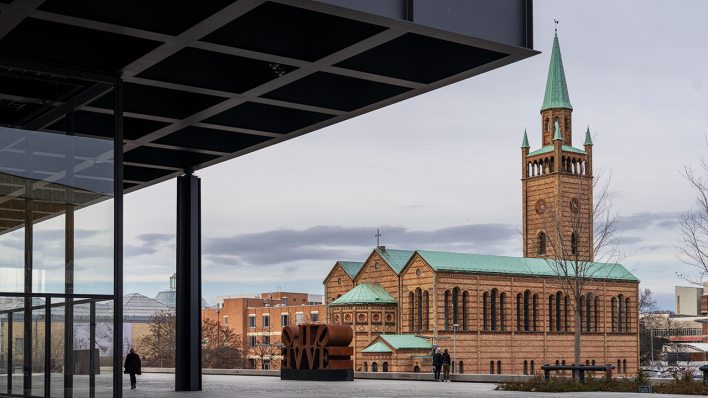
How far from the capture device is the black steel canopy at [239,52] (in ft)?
36.0

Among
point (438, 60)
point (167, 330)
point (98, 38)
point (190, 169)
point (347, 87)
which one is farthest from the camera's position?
point (167, 330)

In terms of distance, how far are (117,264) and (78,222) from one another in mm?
852

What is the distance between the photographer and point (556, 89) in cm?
11581

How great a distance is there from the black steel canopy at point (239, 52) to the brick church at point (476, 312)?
58.4 metres

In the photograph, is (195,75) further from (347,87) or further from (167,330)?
(167,330)

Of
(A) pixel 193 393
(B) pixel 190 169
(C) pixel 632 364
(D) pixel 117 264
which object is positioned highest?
(B) pixel 190 169

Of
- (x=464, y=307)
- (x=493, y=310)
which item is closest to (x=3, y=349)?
(x=464, y=307)

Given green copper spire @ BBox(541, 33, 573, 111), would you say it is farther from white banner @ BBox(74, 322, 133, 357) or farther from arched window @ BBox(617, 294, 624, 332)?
white banner @ BBox(74, 322, 133, 357)

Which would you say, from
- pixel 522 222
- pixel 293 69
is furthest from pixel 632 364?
pixel 293 69

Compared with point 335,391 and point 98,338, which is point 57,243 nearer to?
point 98,338

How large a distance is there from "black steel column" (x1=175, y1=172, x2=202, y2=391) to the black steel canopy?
580cm

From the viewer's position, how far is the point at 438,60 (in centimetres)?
1312

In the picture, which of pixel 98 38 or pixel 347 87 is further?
pixel 347 87

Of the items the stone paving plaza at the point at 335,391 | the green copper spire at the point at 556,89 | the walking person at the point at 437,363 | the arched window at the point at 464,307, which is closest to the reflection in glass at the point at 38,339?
the stone paving plaza at the point at 335,391
